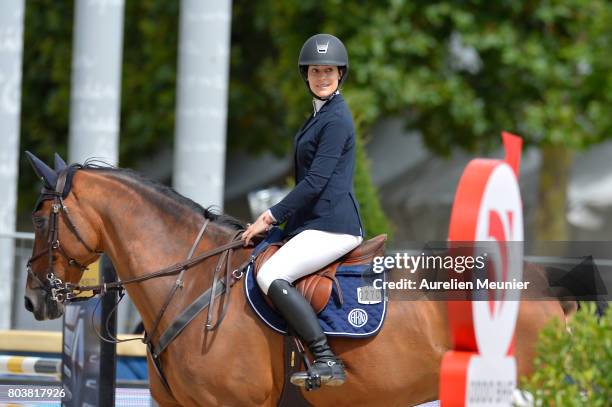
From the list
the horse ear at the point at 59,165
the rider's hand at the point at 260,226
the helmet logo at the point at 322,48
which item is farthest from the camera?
the horse ear at the point at 59,165

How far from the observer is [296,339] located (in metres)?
5.78

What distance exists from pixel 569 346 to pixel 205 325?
7.26ft

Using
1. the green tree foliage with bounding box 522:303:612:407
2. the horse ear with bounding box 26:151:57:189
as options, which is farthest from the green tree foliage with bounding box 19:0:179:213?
the green tree foliage with bounding box 522:303:612:407

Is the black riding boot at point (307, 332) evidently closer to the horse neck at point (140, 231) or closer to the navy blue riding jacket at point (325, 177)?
the navy blue riding jacket at point (325, 177)

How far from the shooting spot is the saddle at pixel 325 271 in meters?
5.82

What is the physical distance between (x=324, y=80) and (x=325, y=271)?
103 centimetres

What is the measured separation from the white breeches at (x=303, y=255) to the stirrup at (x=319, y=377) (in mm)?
469

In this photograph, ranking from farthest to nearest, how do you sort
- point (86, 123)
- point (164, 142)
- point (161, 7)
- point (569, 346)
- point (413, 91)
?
point (164, 142)
point (161, 7)
point (413, 91)
point (86, 123)
point (569, 346)

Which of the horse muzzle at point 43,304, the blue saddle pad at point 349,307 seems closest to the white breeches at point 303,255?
the blue saddle pad at point 349,307

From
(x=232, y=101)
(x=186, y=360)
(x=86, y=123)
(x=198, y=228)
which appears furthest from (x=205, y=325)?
(x=232, y=101)

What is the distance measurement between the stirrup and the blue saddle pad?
20 centimetres

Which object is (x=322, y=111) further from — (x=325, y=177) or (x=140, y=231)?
(x=140, y=231)

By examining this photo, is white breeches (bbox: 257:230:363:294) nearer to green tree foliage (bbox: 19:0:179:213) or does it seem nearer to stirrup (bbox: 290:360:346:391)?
stirrup (bbox: 290:360:346:391)

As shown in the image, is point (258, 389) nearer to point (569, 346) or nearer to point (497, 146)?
point (569, 346)
